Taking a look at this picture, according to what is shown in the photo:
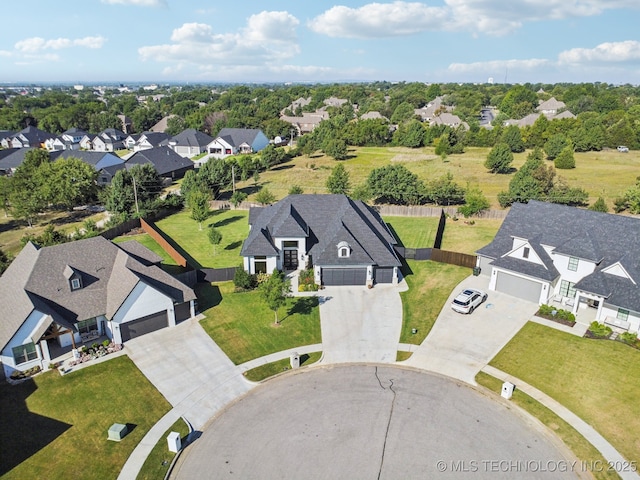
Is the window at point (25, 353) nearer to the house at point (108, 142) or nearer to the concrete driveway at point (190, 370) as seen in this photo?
the concrete driveway at point (190, 370)

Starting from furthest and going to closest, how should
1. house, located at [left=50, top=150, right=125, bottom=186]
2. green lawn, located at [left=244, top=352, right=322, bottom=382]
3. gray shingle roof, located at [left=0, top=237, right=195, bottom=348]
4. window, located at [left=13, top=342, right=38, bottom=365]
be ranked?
house, located at [left=50, top=150, right=125, bottom=186] < gray shingle roof, located at [left=0, top=237, right=195, bottom=348] < green lawn, located at [left=244, top=352, right=322, bottom=382] < window, located at [left=13, top=342, right=38, bottom=365]

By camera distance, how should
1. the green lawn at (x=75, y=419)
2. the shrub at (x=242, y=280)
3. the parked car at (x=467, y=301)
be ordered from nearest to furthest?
the green lawn at (x=75, y=419) → the parked car at (x=467, y=301) → the shrub at (x=242, y=280)

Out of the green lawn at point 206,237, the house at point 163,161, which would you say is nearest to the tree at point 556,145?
the green lawn at point 206,237

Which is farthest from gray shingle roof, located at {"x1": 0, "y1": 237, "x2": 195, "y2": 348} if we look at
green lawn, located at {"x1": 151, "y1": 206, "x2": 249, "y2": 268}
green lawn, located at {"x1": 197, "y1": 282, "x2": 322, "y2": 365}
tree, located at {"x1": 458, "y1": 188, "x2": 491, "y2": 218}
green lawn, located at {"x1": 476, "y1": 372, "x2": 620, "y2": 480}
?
tree, located at {"x1": 458, "y1": 188, "x2": 491, "y2": 218}

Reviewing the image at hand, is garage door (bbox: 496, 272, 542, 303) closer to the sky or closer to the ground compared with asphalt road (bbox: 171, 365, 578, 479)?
closer to the sky

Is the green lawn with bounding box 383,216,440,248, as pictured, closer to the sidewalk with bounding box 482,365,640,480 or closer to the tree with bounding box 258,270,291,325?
the tree with bounding box 258,270,291,325

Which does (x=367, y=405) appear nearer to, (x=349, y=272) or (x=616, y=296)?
(x=349, y=272)

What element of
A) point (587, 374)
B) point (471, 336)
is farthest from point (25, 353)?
point (587, 374)
